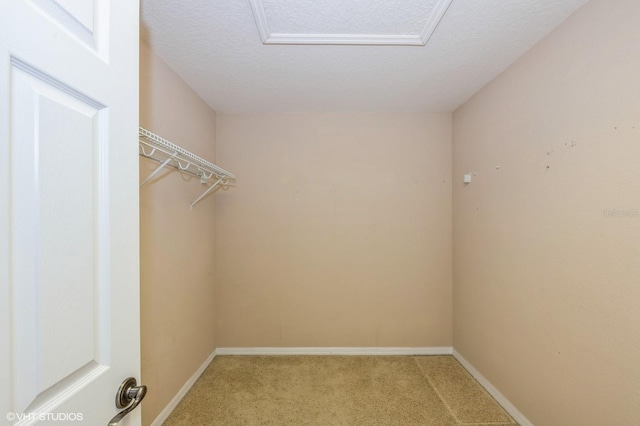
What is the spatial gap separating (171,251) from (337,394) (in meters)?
1.64

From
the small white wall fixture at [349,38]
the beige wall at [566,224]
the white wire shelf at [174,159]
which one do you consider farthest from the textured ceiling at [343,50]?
the white wire shelf at [174,159]

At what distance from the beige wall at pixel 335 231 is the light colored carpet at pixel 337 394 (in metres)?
0.22

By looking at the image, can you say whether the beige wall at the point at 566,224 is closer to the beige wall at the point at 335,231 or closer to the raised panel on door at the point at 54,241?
the beige wall at the point at 335,231

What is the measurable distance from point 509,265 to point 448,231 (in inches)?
31.5

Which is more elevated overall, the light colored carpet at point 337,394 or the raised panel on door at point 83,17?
the raised panel on door at point 83,17

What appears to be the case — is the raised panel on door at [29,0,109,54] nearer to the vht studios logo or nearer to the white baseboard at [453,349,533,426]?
the vht studios logo

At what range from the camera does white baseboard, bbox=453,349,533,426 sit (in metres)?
1.65

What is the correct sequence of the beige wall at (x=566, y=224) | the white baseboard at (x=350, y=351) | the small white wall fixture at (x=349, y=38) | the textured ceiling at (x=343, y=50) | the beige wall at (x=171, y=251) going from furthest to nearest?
1. the white baseboard at (x=350, y=351)
2. the beige wall at (x=171, y=251)
3. the small white wall fixture at (x=349, y=38)
4. the textured ceiling at (x=343, y=50)
5. the beige wall at (x=566, y=224)

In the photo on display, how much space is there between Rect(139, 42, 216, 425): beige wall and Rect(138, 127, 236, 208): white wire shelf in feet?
0.24

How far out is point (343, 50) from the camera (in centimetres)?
162

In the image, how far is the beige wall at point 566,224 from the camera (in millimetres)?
1118

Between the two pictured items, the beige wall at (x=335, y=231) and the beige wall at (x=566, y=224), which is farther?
the beige wall at (x=335, y=231)

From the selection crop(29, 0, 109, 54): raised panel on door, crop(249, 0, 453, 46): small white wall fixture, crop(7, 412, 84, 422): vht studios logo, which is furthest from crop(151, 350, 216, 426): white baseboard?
crop(249, 0, 453, 46): small white wall fixture

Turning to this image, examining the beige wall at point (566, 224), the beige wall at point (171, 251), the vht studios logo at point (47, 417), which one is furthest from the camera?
the beige wall at point (171, 251)
